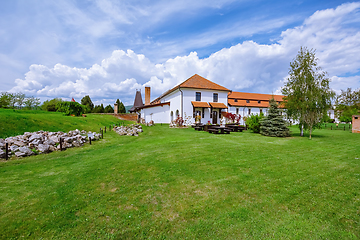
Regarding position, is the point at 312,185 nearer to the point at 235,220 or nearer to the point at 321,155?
the point at 235,220

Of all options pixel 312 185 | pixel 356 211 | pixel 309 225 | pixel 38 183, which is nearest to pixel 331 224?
pixel 309 225

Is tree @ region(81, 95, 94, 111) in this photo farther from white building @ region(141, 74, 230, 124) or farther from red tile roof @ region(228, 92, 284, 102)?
red tile roof @ region(228, 92, 284, 102)

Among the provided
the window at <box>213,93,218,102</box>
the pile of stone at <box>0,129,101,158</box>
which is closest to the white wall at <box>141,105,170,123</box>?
the window at <box>213,93,218,102</box>

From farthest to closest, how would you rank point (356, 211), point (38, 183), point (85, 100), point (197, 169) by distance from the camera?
1. point (85, 100)
2. point (197, 169)
3. point (38, 183)
4. point (356, 211)

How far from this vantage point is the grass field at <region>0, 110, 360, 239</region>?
3111 mm

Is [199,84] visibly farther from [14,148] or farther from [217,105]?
[14,148]

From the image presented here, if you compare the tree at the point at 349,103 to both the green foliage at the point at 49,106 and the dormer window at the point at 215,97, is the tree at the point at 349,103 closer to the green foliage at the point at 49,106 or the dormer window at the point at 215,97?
the dormer window at the point at 215,97

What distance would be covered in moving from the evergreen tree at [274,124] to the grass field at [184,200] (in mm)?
8405

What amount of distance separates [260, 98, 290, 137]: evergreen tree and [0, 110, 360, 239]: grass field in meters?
8.40

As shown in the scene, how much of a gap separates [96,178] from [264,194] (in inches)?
194

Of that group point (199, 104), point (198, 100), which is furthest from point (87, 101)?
point (199, 104)

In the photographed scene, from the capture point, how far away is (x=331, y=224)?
3197 mm

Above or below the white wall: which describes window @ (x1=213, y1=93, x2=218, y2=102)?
above

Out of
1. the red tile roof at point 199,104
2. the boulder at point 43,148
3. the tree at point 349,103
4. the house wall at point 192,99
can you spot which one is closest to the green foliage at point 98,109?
the house wall at point 192,99
